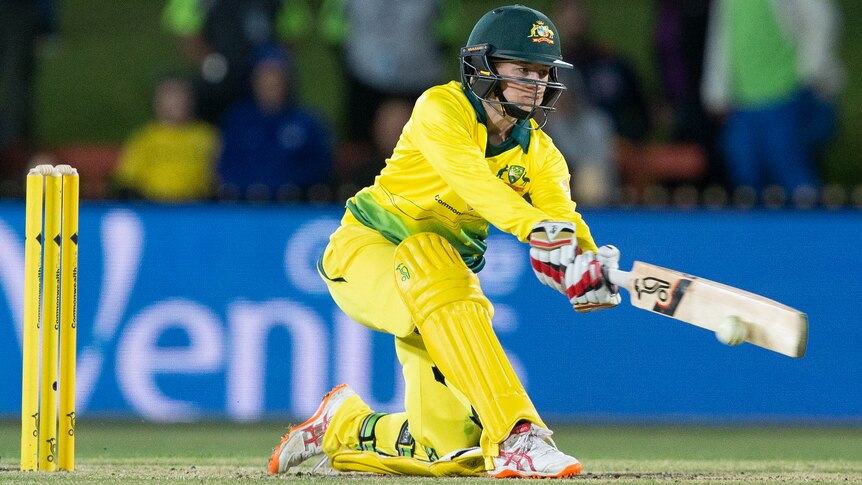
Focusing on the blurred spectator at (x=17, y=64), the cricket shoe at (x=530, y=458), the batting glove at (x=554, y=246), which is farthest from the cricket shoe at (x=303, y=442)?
the blurred spectator at (x=17, y=64)

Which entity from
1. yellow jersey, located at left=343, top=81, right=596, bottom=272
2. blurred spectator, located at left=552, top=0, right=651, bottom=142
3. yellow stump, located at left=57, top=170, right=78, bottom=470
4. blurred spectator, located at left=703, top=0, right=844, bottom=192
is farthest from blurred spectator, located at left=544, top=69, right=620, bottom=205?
yellow stump, located at left=57, top=170, right=78, bottom=470

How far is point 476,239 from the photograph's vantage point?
19.7 feet

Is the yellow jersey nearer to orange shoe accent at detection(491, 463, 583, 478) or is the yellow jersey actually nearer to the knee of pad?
the knee of pad

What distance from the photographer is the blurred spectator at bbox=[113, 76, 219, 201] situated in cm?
1024

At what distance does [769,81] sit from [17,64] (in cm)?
552

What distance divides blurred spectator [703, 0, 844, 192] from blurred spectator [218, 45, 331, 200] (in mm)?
2929

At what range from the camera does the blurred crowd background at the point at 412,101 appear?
33.6ft

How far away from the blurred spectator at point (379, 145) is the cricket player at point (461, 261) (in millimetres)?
3760

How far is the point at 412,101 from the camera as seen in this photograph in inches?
425

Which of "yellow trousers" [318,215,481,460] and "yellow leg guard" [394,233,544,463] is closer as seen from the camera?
"yellow leg guard" [394,233,544,463]

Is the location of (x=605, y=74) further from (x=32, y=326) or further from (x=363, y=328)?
(x=32, y=326)

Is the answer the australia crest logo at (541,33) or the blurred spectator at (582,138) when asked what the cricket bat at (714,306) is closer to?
the australia crest logo at (541,33)

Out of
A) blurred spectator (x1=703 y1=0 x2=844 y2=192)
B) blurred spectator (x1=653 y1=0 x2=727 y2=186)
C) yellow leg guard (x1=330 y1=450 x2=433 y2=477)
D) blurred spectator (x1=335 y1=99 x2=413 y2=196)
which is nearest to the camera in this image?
yellow leg guard (x1=330 y1=450 x2=433 y2=477)

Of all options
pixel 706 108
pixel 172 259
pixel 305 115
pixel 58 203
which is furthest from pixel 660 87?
pixel 58 203
